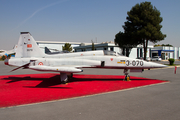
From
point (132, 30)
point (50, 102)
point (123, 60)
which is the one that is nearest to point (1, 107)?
point (50, 102)

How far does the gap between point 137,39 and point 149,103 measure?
1173 inches

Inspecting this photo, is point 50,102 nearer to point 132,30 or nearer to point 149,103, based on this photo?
point 149,103

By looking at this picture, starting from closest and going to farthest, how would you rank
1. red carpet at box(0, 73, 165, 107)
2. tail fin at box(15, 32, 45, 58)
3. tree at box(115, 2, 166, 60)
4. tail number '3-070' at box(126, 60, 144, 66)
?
red carpet at box(0, 73, 165, 107) < tail number '3-070' at box(126, 60, 144, 66) < tail fin at box(15, 32, 45, 58) < tree at box(115, 2, 166, 60)

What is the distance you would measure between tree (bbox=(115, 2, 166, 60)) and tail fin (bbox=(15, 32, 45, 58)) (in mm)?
24571

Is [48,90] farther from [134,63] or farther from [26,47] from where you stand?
[134,63]

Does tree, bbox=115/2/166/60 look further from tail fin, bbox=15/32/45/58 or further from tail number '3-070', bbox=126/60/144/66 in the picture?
tail fin, bbox=15/32/45/58

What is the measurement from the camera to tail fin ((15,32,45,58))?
13375 mm

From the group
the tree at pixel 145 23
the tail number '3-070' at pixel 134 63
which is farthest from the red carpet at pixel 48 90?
the tree at pixel 145 23

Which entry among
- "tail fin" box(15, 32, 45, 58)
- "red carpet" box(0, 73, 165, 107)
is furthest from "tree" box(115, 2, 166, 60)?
"tail fin" box(15, 32, 45, 58)

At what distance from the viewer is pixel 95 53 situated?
12680mm

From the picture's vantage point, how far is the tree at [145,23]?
31.0 metres

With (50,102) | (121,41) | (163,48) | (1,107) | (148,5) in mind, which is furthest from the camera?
(163,48)

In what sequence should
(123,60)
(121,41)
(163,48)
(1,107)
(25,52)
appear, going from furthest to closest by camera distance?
(163,48), (121,41), (25,52), (123,60), (1,107)

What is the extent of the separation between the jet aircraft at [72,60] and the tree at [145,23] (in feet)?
68.7
